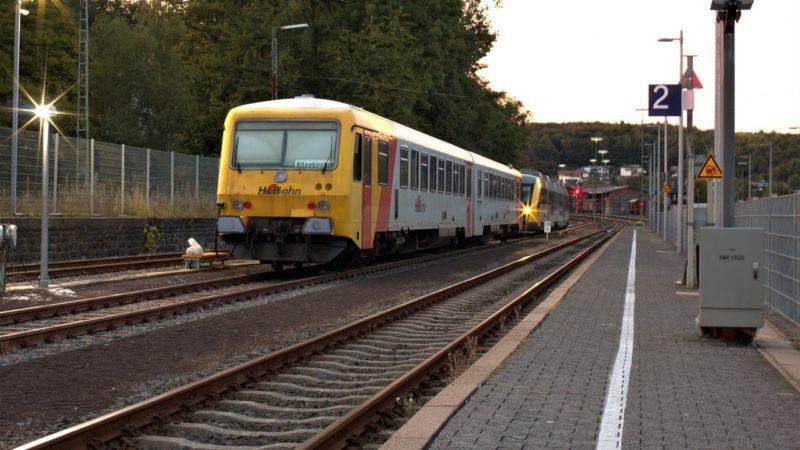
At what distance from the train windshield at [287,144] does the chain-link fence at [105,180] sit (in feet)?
21.6

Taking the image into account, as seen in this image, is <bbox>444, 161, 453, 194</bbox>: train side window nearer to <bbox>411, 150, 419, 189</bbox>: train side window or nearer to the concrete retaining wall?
<bbox>411, 150, 419, 189</bbox>: train side window

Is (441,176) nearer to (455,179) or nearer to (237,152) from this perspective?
(455,179)

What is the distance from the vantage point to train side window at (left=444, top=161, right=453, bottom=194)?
28.5m

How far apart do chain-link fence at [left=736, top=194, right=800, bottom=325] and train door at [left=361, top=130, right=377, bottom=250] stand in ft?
24.2

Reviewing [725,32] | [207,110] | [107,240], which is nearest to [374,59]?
[207,110]

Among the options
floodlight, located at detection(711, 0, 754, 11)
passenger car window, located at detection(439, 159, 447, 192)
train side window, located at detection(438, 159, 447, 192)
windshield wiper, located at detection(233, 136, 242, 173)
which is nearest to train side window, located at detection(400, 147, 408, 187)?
train side window, located at detection(438, 159, 447, 192)

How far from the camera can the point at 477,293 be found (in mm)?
18203

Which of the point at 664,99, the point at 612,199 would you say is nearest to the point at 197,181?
the point at 664,99

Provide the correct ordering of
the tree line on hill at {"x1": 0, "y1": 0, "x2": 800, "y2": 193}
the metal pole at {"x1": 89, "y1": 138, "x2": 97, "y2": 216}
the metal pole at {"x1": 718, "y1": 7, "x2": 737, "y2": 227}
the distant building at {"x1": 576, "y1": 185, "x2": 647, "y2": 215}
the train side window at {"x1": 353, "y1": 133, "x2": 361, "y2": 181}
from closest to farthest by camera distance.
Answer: the metal pole at {"x1": 718, "y1": 7, "x2": 737, "y2": 227}
the train side window at {"x1": 353, "y1": 133, "x2": 361, "y2": 181}
the metal pole at {"x1": 89, "y1": 138, "x2": 97, "y2": 216}
the tree line on hill at {"x1": 0, "y1": 0, "x2": 800, "y2": 193}
the distant building at {"x1": 576, "y1": 185, "x2": 647, "y2": 215}

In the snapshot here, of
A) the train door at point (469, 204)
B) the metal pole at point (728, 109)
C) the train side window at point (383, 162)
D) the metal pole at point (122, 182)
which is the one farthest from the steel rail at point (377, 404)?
the train door at point (469, 204)

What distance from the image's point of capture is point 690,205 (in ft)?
71.7

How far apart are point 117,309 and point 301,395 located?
20.6 feet

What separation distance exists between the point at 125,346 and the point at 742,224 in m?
12.3

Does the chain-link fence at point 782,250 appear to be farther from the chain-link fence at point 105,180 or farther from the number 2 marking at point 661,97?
the chain-link fence at point 105,180
